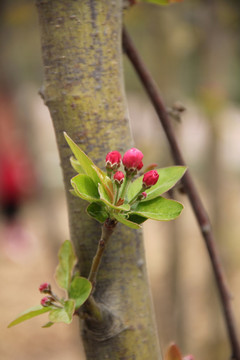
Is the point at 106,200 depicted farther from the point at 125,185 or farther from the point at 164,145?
the point at 164,145

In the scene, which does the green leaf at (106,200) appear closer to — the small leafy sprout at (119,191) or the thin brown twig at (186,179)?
the small leafy sprout at (119,191)

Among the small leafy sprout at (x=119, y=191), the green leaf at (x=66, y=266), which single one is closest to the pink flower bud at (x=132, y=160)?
the small leafy sprout at (x=119, y=191)

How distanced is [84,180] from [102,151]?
8 cm

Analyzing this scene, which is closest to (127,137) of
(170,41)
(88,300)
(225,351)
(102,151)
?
(102,151)

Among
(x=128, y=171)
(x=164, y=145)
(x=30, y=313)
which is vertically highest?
(x=128, y=171)

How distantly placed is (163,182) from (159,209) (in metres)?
0.03

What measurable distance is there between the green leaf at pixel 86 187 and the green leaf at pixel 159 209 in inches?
1.1

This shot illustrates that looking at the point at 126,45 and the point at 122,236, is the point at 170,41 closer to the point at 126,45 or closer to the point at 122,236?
the point at 126,45

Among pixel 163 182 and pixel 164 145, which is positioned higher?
pixel 163 182

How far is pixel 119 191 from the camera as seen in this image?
0.99 ft

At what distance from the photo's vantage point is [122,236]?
37 centimetres

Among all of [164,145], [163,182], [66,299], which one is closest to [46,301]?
[66,299]

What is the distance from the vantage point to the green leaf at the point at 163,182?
1.00ft

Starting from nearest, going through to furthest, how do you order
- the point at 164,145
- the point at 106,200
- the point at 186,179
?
the point at 106,200 → the point at 186,179 → the point at 164,145
